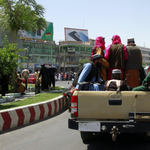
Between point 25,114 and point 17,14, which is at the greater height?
point 17,14

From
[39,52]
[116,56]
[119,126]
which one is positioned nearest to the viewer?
[119,126]

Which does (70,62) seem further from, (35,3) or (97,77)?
(97,77)

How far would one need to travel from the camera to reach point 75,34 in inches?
2968

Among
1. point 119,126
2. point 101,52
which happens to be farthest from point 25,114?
point 119,126

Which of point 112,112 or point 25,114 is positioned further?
point 25,114

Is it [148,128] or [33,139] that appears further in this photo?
[33,139]

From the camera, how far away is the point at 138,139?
526cm

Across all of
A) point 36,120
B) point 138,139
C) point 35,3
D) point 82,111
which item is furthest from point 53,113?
point 35,3

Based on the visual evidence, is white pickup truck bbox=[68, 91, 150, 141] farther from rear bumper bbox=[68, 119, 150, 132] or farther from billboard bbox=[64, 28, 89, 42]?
billboard bbox=[64, 28, 89, 42]

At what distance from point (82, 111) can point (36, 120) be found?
3.94 metres

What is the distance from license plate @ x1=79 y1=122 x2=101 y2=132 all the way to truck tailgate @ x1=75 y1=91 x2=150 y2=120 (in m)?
0.14

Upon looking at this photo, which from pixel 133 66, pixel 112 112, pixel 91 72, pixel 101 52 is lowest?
pixel 112 112

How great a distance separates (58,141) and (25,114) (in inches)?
87.2

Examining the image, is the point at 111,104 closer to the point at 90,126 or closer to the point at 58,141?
the point at 90,126
